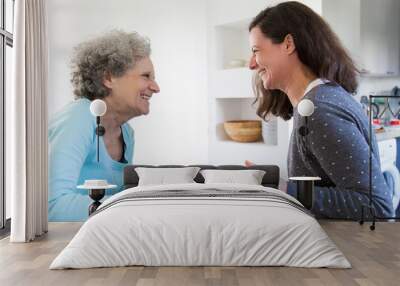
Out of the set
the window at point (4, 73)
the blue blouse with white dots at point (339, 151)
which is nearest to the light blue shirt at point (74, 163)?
the window at point (4, 73)

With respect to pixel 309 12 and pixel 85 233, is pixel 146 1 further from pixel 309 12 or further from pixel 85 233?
pixel 85 233

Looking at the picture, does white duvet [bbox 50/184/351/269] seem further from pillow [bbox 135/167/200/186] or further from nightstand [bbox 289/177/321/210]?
pillow [bbox 135/167/200/186]

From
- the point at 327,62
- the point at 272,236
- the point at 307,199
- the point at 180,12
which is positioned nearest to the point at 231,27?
the point at 180,12

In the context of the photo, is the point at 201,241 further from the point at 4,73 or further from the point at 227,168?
the point at 4,73

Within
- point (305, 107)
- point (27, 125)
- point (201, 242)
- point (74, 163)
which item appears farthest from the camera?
point (74, 163)

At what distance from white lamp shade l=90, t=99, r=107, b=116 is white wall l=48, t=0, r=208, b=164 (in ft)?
1.69

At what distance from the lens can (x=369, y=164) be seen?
6297 millimetres

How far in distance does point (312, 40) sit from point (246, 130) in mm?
1194

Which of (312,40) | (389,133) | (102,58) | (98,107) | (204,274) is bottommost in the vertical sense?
(204,274)

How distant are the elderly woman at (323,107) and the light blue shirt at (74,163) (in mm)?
1950

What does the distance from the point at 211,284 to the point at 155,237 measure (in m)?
0.68

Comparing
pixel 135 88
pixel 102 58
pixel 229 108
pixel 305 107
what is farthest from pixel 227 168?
pixel 102 58

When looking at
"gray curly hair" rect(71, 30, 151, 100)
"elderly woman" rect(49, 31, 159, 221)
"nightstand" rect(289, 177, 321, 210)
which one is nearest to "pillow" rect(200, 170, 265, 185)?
"nightstand" rect(289, 177, 321, 210)

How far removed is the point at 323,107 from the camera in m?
6.28
